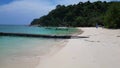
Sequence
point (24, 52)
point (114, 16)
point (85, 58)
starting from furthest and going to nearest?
point (114, 16), point (24, 52), point (85, 58)

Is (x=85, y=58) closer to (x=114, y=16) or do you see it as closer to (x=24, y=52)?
(x=24, y=52)

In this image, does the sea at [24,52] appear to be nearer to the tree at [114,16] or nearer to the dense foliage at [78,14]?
the tree at [114,16]

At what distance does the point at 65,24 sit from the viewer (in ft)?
352

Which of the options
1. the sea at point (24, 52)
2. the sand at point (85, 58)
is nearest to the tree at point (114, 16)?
the sea at point (24, 52)

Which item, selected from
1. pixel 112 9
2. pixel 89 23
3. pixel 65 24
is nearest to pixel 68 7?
pixel 65 24

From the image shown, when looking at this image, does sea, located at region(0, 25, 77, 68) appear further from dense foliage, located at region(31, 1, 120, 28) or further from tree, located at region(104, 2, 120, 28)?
dense foliage, located at region(31, 1, 120, 28)

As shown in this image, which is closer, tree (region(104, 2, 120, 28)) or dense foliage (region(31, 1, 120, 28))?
tree (region(104, 2, 120, 28))

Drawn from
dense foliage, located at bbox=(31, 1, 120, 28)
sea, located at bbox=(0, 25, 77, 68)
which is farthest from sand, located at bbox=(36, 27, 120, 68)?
dense foliage, located at bbox=(31, 1, 120, 28)

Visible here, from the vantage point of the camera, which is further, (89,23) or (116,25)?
(89,23)

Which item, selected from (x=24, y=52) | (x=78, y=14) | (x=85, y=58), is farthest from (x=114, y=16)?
(x=78, y=14)

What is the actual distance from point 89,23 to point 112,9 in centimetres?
3749

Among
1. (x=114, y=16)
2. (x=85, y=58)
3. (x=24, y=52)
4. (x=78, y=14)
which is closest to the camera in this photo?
(x=85, y=58)

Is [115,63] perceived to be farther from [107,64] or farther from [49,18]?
[49,18]

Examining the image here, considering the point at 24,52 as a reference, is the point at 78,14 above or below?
above
